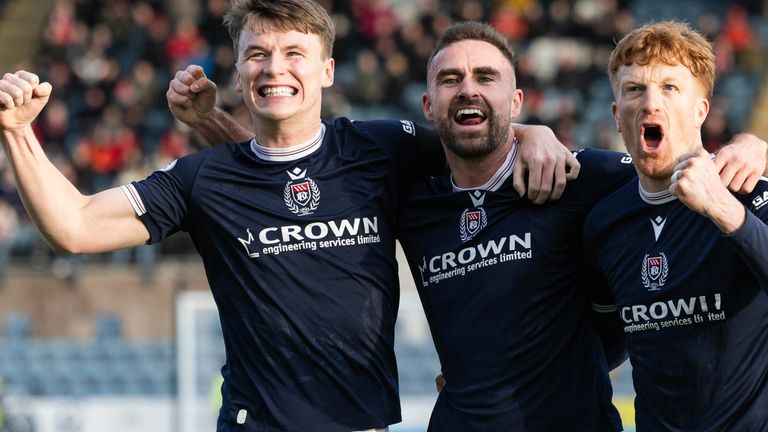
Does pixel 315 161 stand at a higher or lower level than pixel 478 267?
higher

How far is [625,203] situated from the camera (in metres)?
4.29

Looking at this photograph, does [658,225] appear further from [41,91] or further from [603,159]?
[41,91]

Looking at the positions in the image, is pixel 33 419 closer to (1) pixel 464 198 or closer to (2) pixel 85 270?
(2) pixel 85 270

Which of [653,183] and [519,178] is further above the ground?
[519,178]

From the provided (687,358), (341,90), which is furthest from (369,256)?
(341,90)

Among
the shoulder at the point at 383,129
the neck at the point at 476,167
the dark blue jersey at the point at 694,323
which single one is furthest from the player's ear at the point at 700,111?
the shoulder at the point at 383,129

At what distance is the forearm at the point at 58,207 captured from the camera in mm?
4180

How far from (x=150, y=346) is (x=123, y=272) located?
257 cm

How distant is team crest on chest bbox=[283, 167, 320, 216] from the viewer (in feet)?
15.0

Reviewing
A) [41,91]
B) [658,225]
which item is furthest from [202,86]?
[658,225]

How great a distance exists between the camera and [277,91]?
458 centimetres

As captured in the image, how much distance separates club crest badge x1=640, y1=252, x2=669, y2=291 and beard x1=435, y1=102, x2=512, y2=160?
81cm

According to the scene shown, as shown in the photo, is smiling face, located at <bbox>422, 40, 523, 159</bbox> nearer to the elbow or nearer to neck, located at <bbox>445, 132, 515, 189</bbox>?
neck, located at <bbox>445, 132, 515, 189</bbox>

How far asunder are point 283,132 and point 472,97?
0.76 meters
